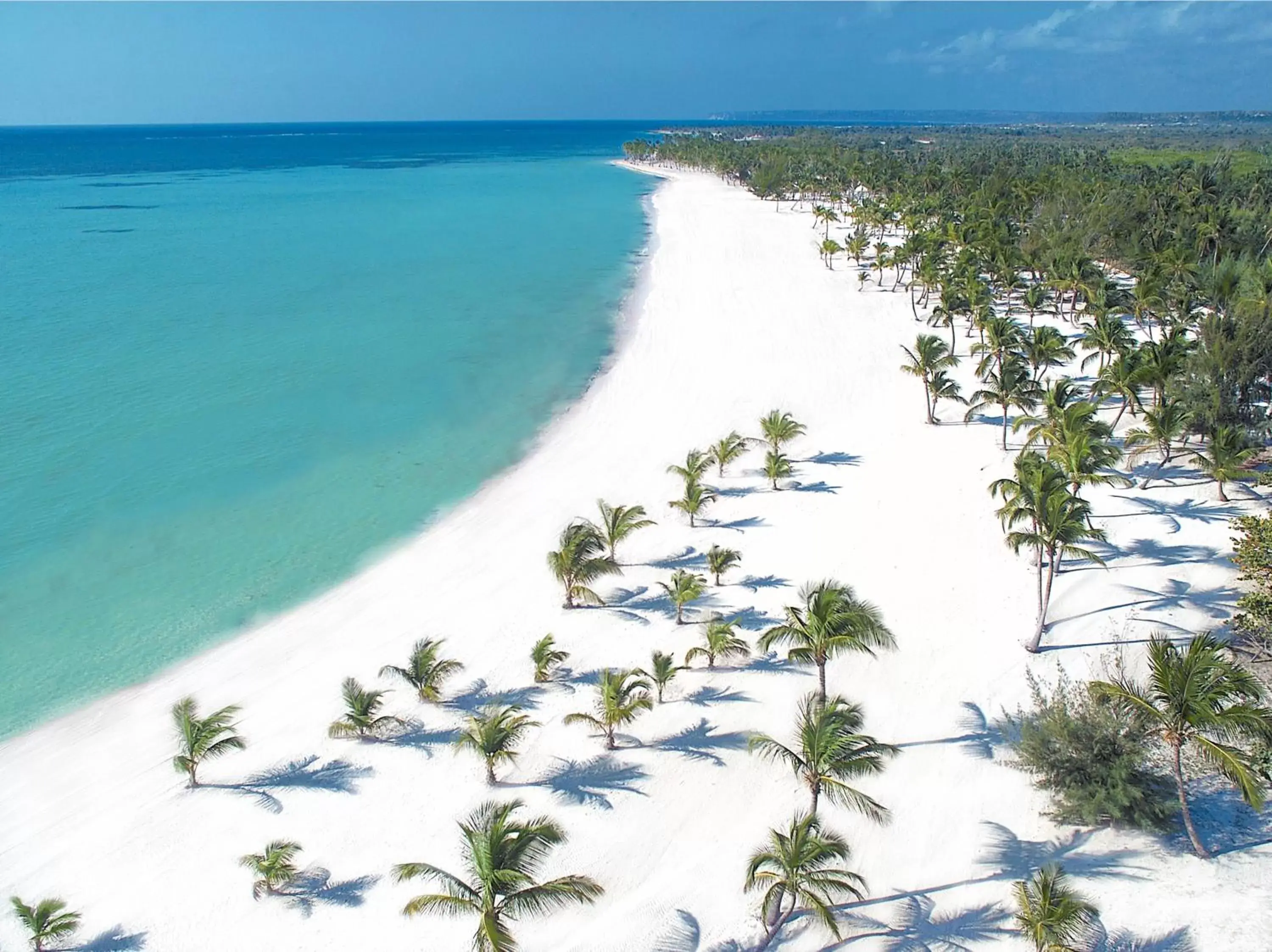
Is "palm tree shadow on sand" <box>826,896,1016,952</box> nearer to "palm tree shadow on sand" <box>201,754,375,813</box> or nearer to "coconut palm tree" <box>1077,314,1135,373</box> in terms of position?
"palm tree shadow on sand" <box>201,754,375,813</box>

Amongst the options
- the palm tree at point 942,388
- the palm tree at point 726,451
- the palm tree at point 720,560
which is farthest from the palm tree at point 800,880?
the palm tree at point 942,388

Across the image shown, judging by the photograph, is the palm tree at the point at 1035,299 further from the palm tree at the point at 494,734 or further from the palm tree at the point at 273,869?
the palm tree at the point at 273,869

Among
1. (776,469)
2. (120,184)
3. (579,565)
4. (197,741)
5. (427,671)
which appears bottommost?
(197,741)

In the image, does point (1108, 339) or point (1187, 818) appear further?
point (1108, 339)

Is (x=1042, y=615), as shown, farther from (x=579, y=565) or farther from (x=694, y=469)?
(x=579, y=565)

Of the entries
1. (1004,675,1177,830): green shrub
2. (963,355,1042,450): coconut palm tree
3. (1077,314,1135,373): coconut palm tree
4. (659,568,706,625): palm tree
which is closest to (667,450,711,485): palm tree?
(659,568,706,625): palm tree

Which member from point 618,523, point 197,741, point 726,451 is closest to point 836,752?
point 618,523
